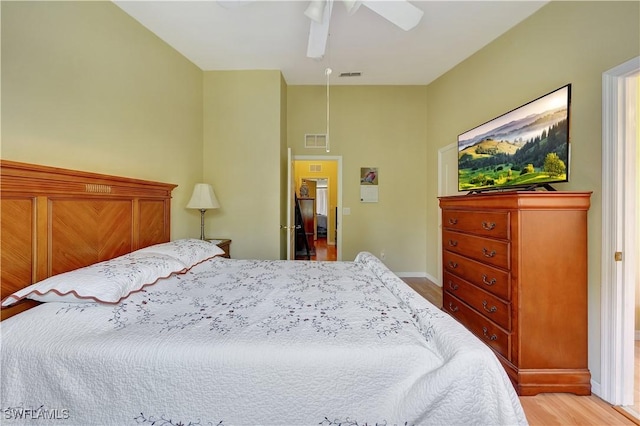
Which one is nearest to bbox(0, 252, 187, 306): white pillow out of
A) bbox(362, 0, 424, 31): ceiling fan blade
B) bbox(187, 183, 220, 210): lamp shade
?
bbox(187, 183, 220, 210): lamp shade

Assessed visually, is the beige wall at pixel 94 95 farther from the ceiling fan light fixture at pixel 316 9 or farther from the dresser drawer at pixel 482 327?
the dresser drawer at pixel 482 327

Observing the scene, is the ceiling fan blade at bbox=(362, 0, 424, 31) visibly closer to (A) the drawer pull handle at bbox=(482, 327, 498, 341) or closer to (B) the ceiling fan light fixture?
(B) the ceiling fan light fixture

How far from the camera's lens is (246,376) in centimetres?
94

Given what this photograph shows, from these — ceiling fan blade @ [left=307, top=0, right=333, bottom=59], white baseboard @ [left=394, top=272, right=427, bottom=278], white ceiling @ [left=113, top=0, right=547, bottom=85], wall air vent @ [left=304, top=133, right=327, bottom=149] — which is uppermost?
white ceiling @ [left=113, top=0, right=547, bottom=85]

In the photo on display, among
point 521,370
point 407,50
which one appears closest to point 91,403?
point 521,370

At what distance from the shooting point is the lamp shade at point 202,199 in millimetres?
2877

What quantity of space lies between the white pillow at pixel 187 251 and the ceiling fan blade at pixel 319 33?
195 centimetres

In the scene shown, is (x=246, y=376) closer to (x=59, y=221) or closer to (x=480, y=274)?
(x=59, y=221)

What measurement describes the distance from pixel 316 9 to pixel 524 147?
1952 mm

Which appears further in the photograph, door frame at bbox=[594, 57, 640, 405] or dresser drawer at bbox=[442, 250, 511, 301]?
dresser drawer at bbox=[442, 250, 511, 301]

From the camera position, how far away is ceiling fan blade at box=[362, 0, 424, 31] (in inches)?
70.4

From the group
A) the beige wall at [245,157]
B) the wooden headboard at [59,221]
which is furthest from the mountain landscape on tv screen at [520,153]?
the wooden headboard at [59,221]

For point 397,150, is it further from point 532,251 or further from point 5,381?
point 5,381

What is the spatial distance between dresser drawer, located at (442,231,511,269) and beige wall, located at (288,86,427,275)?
5.38 ft
